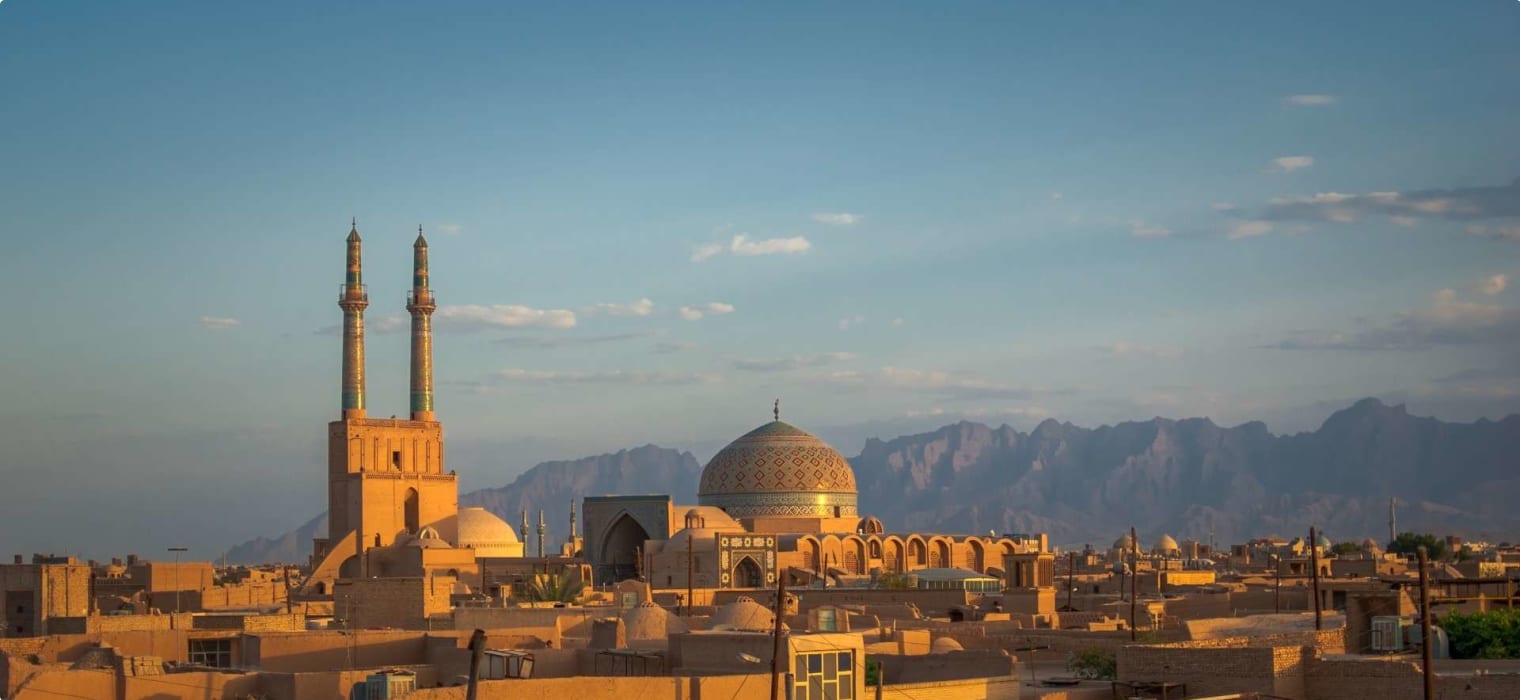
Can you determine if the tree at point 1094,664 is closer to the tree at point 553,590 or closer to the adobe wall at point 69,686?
the adobe wall at point 69,686

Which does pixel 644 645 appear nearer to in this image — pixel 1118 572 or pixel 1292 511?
pixel 1118 572

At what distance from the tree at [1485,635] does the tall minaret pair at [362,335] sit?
115ft

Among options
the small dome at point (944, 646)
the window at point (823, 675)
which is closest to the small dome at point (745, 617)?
the small dome at point (944, 646)

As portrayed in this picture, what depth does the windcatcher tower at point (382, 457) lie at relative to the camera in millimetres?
48625

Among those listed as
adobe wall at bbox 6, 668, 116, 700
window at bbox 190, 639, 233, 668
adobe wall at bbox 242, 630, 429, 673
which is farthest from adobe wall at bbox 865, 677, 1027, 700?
window at bbox 190, 639, 233, 668

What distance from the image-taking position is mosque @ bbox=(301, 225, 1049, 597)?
46344mm

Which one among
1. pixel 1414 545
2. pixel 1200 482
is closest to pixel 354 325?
pixel 1414 545

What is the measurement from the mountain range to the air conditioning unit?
4479 inches

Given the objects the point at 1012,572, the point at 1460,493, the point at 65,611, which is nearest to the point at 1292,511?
the point at 1460,493

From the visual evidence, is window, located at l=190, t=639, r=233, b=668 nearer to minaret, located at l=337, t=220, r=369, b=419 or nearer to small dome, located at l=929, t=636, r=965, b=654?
small dome, located at l=929, t=636, r=965, b=654

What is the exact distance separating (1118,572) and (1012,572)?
542cm

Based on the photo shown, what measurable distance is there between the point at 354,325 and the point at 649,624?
3263 centimetres

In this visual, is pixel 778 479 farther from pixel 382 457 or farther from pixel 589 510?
pixel 382 457

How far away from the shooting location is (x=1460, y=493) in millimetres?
145000
